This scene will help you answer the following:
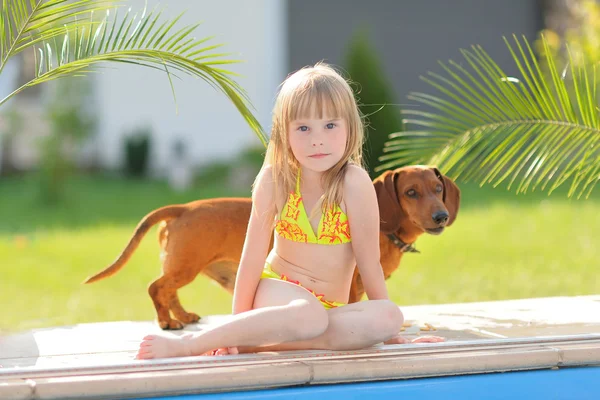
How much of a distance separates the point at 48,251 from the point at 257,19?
9.63m

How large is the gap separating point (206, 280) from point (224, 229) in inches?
236

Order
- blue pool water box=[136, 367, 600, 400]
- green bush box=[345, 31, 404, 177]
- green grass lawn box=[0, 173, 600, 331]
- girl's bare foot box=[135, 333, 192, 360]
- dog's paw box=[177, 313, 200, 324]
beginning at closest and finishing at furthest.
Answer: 1. blue pool water box=[136, 367, 600, 400]
2. girl's bare foot box=[135, 333, 192, 360]
3. dog's paw box=[177, 313, 200, 324]
4. green grass lawn box=[0, 173, 600, 331]
5. green bush box=[345, 31, 404, 177]

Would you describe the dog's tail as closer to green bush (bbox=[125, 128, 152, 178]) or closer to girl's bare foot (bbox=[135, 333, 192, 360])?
girl's bare foot (bbox=[135, 333, 192, 360])

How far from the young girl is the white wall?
48.3ft

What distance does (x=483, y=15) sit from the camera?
66.0ft

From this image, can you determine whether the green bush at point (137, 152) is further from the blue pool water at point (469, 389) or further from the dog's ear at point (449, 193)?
the blue pool water at point (469, 389)

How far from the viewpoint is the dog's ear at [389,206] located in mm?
3982

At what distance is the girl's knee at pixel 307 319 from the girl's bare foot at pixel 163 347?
380 millimetres

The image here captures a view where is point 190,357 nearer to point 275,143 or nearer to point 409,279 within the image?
point 275,143

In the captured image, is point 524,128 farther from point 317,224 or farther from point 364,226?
point 317,224

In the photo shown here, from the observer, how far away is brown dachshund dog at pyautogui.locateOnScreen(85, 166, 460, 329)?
394 centimetres

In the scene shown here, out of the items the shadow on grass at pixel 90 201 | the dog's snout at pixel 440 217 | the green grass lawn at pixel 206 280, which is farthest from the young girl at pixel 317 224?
the shadow on grass at pixel 90 201

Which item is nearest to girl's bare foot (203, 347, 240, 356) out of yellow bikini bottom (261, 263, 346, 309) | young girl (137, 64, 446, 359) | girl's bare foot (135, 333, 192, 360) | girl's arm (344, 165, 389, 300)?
young girl (137, 64, 446, 359)

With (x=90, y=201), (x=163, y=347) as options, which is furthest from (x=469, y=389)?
(x=90, y=201)
